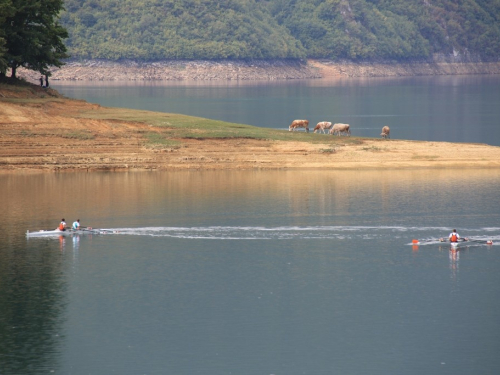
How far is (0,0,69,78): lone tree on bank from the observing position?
93.0m

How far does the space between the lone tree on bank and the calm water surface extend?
24745mm

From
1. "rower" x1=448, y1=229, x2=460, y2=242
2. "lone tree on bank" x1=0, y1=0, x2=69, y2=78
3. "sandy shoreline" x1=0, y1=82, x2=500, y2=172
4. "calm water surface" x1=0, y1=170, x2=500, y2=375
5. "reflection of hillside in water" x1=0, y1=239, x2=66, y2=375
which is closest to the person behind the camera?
"reflection of hillside in water" x1=0, y1=239, x2=66, y2=375

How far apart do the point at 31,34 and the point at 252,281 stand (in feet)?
182

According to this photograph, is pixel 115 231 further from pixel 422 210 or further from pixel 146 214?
pixel 422 210

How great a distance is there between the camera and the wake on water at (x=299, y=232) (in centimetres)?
5591

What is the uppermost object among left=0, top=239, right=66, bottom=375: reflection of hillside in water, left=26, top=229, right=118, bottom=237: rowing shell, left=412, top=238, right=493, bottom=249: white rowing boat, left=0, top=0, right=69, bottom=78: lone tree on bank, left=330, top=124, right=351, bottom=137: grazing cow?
left=0, top=0, right=69, bottom=78: lone tree on bank

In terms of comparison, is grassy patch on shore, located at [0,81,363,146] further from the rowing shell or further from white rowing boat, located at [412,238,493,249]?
white rowing boat, located at [412,238,493,249]

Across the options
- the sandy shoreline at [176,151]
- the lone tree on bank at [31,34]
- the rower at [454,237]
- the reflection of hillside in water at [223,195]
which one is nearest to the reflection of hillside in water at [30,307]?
the reflection of hillside in water at [223,195]

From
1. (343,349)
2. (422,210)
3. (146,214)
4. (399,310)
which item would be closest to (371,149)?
(422,210)

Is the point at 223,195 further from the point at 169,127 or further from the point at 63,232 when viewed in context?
the point at 169,127

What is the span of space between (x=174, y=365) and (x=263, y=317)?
21.0ft

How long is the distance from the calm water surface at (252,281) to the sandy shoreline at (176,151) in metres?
8.53

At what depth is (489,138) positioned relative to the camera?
108m

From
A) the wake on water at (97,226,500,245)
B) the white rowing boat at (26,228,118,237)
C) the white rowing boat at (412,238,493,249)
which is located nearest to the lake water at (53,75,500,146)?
the wake on water at (97,226,500,245)
